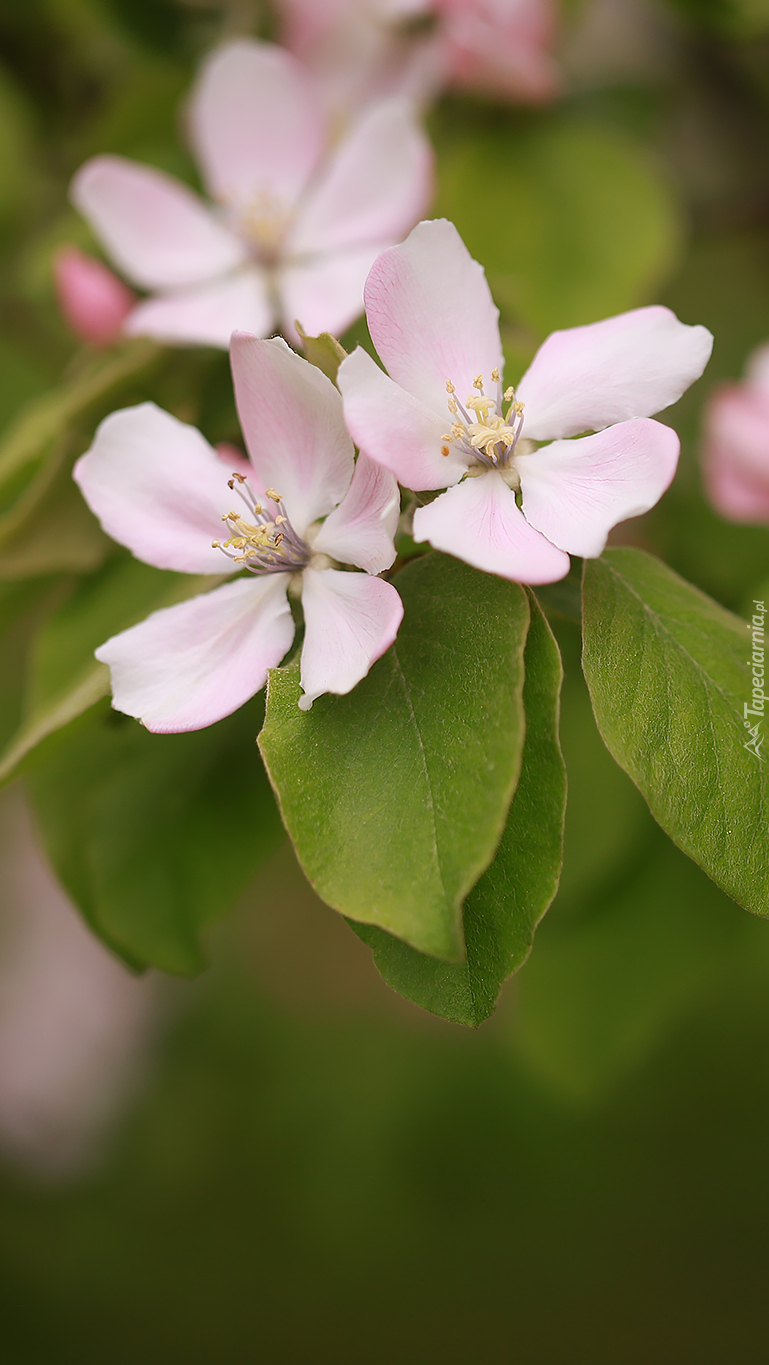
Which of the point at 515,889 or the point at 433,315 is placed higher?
the point at 433,315

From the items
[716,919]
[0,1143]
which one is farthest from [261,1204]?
[716,919]

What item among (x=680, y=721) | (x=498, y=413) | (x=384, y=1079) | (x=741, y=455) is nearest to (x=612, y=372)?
(x=498, y=413)

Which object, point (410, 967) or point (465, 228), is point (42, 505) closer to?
point (410, 967)

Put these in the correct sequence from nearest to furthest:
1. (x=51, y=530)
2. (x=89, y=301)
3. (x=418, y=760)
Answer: (x=418, y=760), (x=51, y=530), (x=89, y=301)

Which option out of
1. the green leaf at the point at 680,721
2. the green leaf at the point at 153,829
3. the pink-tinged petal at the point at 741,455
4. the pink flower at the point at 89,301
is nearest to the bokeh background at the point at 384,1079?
the pink-tinged petal at the point at 741,455

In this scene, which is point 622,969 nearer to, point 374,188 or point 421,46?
point 374,188

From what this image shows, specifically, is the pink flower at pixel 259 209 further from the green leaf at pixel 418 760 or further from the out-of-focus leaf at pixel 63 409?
the green leaf at pixel 418 760

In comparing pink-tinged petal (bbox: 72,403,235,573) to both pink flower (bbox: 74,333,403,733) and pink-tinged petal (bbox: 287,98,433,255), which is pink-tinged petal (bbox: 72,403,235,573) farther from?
pink-tinged petal (bbox: 287,98,433,255)
